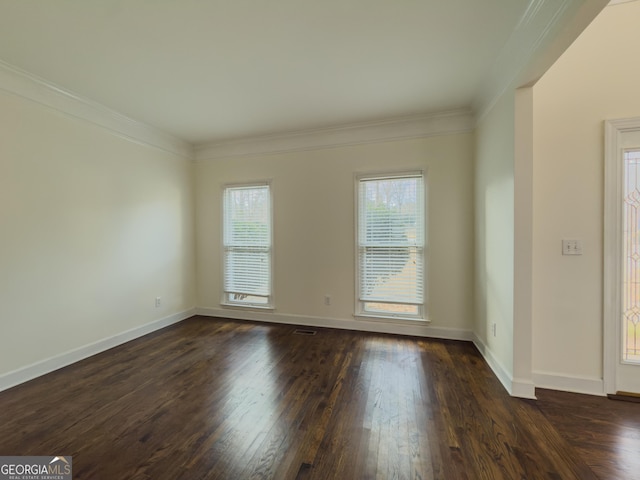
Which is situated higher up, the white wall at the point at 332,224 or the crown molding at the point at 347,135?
the crown molding at the point at 347,135

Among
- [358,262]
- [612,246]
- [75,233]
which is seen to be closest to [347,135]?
[358,262]

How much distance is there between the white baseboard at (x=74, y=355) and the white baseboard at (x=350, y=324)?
0.87 metres

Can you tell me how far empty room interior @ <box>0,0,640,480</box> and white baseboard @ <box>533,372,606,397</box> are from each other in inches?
0.6

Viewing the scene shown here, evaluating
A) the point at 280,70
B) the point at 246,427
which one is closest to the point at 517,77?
the point at 280,70

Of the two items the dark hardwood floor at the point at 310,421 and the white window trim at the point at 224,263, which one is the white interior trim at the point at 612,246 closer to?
the dark hardwood floor at the point at 310,421

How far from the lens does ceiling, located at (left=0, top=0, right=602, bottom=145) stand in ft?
5.82

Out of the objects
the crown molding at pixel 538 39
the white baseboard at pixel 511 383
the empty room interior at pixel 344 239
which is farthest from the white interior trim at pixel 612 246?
the crown molding at pixel 538 39

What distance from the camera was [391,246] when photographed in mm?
3576

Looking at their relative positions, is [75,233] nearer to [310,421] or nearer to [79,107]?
[79,107]

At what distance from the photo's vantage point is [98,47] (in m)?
2.12

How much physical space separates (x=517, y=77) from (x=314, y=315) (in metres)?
3.41

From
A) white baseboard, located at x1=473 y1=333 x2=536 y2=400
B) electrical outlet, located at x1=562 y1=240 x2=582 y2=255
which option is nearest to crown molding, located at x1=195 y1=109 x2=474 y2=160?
electrical outlet, located at x1=562 y1=240 x2=582 y2=255

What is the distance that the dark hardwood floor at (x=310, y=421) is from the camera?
1.52m

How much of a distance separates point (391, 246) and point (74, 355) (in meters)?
3.82
